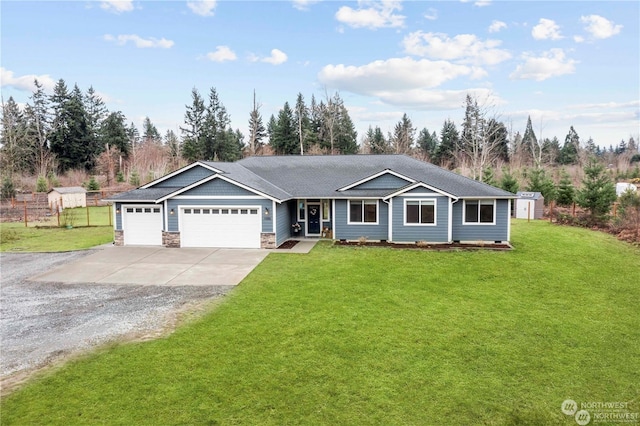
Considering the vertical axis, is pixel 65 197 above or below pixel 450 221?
above

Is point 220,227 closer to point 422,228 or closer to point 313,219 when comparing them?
point 313,219

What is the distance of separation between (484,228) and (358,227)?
18.6 feet

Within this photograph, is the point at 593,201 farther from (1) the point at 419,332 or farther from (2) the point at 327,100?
(2) the point at 327,100

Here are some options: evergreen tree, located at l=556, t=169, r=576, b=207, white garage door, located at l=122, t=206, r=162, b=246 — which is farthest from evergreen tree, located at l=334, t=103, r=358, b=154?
white garage door, located at l=122, t=206, r=162, b=246

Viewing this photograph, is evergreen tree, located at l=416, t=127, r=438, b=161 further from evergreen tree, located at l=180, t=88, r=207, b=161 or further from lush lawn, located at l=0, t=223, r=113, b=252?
lush lawn, located at l=0, t=223, r=113, b=252

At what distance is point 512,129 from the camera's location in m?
57.2

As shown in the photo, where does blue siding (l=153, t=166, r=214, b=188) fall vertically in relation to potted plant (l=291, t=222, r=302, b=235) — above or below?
above

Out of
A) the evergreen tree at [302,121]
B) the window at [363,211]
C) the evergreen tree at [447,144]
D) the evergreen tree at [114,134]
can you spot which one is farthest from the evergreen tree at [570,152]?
the evergreen tree at [114,134]

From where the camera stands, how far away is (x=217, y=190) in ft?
56.9

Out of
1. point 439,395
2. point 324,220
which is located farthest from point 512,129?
point 439,395

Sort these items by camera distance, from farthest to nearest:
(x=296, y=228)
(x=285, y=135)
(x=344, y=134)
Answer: (x=285, y=135) → (x=344, y=134) → (x=296, y=228)

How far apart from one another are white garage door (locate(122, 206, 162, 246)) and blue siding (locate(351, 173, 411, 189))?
9.60 m

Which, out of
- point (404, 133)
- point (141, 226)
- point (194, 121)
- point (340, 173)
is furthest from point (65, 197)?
point (404, 133)

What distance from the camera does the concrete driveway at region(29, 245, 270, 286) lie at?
12.4 metres
